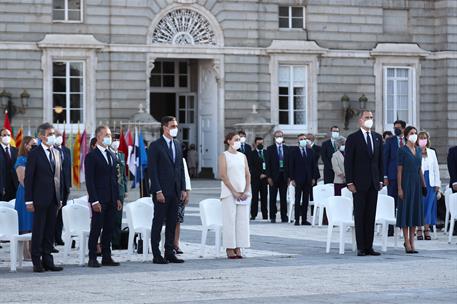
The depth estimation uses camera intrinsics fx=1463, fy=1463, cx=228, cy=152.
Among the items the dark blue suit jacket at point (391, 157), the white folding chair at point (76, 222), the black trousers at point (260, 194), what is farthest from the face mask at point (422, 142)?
the black trousers at point (260, 194)

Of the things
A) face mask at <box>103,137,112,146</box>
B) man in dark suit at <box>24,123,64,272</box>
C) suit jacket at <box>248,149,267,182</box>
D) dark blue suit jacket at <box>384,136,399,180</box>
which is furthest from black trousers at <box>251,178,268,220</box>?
A: man in dark suit at <box>24,123,64,272</box>

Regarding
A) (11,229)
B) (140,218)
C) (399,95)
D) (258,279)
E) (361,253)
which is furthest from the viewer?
(399,95)

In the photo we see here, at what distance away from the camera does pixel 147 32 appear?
1829 inches

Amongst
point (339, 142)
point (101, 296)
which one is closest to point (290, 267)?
point (101, 296)

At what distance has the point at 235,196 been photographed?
2161 cm

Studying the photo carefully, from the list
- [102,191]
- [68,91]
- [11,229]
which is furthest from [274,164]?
[68,91]

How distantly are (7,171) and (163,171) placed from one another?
4.48m

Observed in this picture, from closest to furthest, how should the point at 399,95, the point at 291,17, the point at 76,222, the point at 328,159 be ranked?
1. the point at 76,222
2. the point at 328,159
3. the point at 291,17
4. the point at 399,95

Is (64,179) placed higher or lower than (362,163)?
lower

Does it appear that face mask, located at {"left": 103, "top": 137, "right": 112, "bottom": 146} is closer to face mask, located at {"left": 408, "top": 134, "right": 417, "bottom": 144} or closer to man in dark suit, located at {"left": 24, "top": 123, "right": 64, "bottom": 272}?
man in dark suit, located at {"left": 24, "top": 123, "right": 64, "bottom": 272}

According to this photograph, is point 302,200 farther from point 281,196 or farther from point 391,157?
point 391,157

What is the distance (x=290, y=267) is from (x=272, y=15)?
29447 millimetres

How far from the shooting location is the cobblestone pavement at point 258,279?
52.2 ft

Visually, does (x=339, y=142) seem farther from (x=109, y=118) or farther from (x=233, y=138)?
(x=109, y=118)
